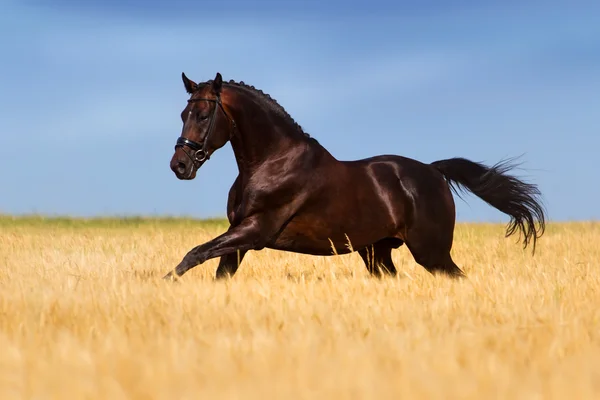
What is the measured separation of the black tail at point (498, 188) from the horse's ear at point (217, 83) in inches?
115

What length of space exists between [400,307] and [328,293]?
2.40 feet

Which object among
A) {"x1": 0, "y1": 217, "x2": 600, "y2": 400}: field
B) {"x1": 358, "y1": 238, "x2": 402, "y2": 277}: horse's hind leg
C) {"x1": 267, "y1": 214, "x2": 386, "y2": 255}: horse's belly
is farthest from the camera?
{"x1": 358, "y1": 238, "x2": 402, "y2": 277}: horse's hind leg

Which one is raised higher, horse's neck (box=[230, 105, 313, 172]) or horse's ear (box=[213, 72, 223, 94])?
horse's ear (box=[213, 72, 223, 94])

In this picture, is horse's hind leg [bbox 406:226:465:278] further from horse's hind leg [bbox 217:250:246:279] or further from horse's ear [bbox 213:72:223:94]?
horse's ear [bbox 213:72:223:94]

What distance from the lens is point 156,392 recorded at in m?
2.83

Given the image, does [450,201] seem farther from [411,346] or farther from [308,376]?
[308,376]

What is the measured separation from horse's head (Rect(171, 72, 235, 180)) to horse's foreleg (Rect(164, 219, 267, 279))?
666 millimetres

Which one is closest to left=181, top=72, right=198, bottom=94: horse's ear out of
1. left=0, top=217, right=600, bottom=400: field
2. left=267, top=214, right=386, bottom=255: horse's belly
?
left=267, top=214, right=386, bottom=255: horse's belly

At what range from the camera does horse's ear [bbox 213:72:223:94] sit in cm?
666

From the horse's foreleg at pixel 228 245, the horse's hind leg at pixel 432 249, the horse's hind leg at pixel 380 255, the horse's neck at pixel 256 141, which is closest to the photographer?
the horse's foreleg at pixel 228 245

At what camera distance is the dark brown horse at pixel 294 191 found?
6.68 m

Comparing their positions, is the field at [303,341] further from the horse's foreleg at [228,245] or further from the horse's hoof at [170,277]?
the horse's foreleg at [228,245]

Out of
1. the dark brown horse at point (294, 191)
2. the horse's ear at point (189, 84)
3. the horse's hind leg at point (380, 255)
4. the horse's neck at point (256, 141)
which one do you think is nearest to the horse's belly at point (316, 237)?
the dark brown horse at point (294, 191)

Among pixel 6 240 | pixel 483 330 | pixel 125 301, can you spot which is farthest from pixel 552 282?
pixel 6 240
